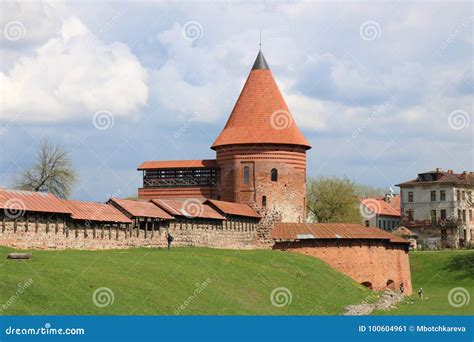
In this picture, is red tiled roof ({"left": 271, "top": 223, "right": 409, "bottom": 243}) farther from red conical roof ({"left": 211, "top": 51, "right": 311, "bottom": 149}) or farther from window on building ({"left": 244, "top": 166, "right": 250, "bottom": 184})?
red conical roof ({"left": 211, "top": 51, "right": 311, "bottom": 149})

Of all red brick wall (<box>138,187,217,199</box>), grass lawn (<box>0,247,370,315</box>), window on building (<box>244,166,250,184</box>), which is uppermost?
window on building (<box>244,166,250,184</box>)

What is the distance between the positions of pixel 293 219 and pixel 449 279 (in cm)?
1082

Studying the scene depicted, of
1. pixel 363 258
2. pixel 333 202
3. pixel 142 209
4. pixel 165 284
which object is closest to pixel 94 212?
pixel 142 209

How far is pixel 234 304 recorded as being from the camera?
1097 inches

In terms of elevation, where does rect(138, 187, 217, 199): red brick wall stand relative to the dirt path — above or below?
above

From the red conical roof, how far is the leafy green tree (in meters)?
14.5

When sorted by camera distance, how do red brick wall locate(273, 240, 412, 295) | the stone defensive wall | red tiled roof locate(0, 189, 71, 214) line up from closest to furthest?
red tiled roof locate(0, 189, 71, 214), the stone defensive wall, red brick wall locate(273, 240, 412, 295)

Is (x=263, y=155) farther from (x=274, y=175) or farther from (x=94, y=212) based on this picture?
(x=94, y=212)

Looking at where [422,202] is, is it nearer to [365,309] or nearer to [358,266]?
[358,266]

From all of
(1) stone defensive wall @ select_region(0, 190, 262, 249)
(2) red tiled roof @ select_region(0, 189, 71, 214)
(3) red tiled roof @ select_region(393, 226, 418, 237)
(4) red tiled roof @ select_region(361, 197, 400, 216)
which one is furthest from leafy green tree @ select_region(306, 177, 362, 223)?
(2) red tiled roof @ select_region(0, 189, 71, 214)

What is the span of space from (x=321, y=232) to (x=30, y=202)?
18.7 metres

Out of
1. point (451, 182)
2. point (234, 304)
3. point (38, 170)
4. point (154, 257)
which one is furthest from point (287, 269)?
Answer: point (451, 182)

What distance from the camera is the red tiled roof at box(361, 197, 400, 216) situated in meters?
81.1

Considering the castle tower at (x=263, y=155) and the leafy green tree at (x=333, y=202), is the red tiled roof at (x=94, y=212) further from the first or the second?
the leafy green tree at (x=333, y=202)
